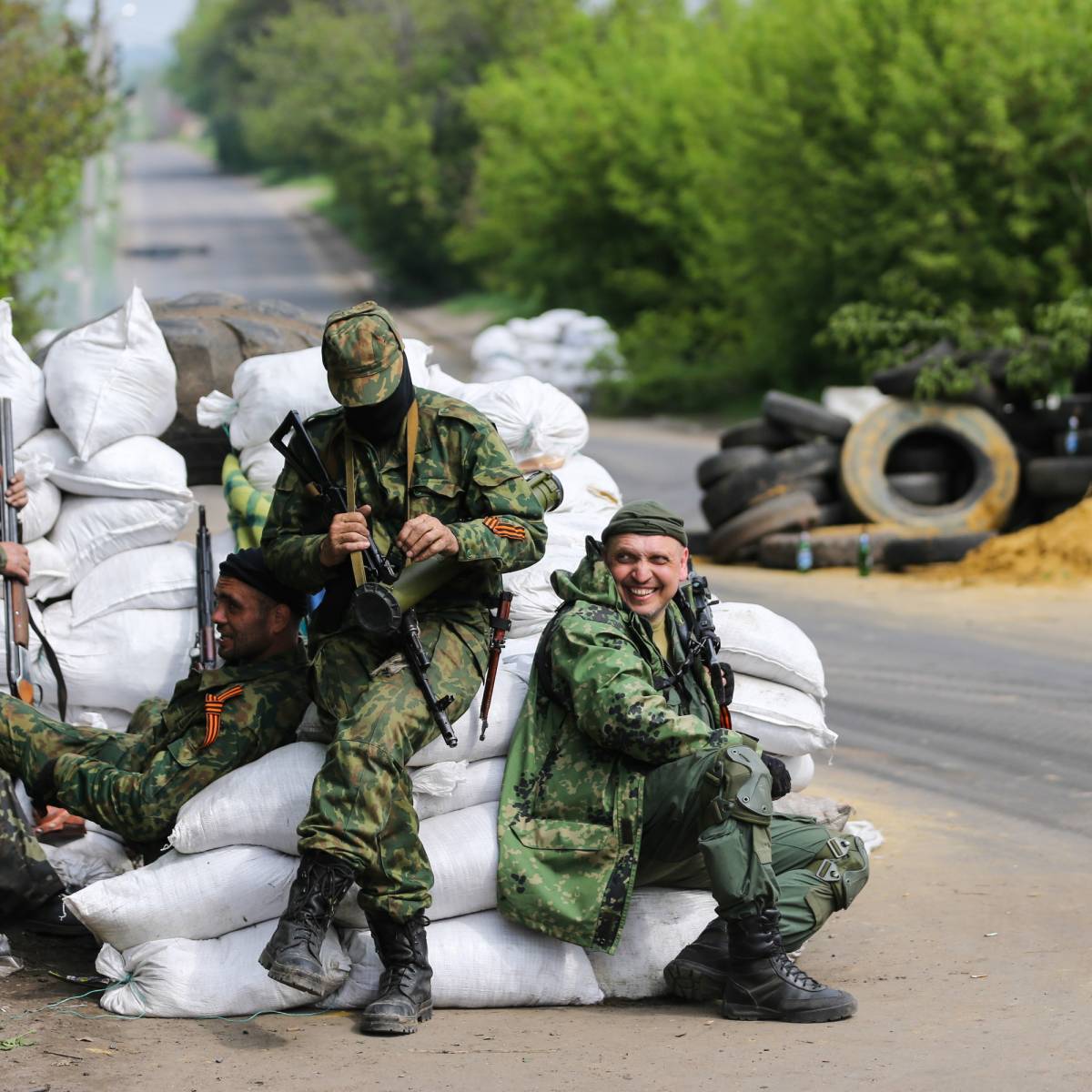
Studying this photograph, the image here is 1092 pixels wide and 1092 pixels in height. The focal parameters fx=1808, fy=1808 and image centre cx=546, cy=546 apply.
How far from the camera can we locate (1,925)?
5.10 metres

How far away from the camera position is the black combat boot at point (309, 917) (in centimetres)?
432

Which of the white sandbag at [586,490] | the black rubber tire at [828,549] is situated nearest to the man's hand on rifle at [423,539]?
the white sandbag at [586,490]

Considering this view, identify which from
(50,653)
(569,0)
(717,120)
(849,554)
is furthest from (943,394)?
(569,0)

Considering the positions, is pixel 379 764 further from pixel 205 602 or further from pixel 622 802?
pixel 205 602

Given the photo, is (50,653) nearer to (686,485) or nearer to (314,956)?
(314,956)

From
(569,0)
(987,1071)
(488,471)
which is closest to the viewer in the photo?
(987,1071)

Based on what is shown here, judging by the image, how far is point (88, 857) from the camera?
5.43m

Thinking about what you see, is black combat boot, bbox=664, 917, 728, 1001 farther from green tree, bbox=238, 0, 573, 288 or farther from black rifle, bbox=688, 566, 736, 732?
green tree, bbox=238, 0, 573, 288

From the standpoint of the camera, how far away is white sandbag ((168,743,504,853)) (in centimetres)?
478

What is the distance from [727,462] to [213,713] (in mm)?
8511

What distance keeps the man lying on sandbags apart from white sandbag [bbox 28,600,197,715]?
86 centimetres

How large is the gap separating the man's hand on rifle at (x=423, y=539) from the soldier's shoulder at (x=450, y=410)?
1.34 feet

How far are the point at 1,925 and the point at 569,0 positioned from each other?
39.2 metres

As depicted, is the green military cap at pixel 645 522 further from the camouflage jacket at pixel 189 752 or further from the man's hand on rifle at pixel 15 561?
the man's hand on rifle at pixel 15 561
